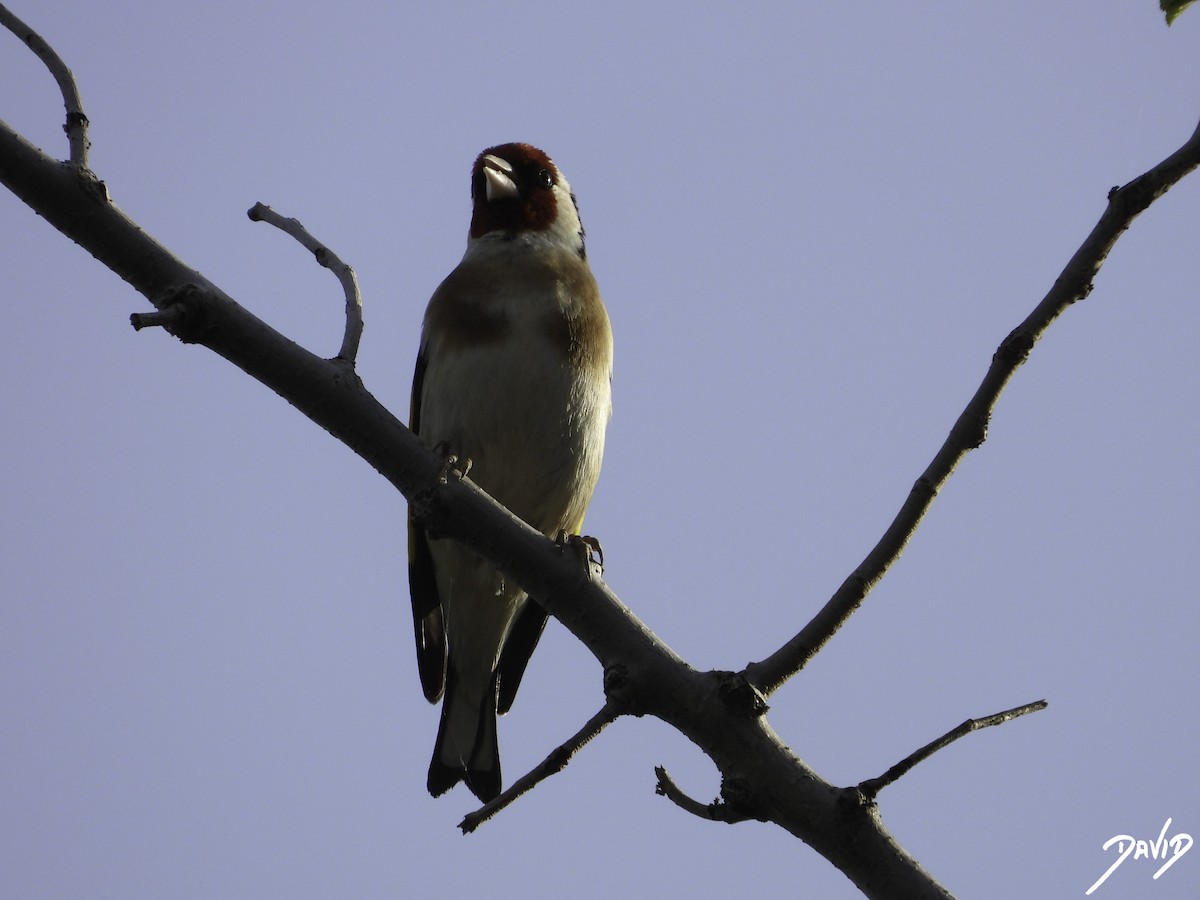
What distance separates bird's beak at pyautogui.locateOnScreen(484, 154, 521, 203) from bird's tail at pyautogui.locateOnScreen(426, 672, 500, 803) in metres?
2.37

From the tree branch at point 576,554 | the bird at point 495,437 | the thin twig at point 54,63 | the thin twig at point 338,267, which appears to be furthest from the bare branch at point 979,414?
the thin twig at point 54,63

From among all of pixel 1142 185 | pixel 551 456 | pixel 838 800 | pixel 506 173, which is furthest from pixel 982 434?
pixel 506 173

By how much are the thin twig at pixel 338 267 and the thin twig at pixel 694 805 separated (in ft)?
4.46

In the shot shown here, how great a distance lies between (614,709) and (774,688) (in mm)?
406

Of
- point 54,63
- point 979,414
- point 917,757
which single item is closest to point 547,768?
point 917,757

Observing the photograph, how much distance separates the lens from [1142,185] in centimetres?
268

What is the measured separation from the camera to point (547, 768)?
111 inches

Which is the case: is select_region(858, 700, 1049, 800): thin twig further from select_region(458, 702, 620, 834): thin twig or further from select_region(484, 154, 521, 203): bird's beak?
select_region(484, 154, 521, 203): bird's beak

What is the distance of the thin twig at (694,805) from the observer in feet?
9.26

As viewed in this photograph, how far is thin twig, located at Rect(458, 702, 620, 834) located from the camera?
280 centimetres

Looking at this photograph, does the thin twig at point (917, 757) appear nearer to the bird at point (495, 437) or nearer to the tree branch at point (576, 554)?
the tree branch at point (576, 554)

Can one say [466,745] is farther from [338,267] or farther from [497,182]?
[497,182]

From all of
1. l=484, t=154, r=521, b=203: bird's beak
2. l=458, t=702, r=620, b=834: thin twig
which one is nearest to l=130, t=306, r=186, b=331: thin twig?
l=458, t=702, r=620, b=834: thin twig

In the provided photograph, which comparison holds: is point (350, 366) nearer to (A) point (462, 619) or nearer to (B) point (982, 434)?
(B) point (982, 434)
